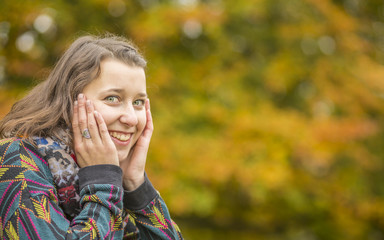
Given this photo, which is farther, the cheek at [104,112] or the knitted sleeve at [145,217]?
the knitted sleeve at [145,217]

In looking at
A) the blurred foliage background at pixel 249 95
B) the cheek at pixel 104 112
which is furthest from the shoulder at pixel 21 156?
the blurred foliage background at pixel 249 95

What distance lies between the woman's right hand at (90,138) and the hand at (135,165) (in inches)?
8.6

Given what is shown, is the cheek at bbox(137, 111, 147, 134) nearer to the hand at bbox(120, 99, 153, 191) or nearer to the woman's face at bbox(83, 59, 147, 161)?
the woman's face at bbox(83, 59, 147, 161)

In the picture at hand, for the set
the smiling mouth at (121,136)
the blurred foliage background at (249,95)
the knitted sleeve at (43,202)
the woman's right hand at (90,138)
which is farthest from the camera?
the blurred foliage background at (249,95)

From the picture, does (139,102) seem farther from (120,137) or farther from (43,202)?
(43,202)

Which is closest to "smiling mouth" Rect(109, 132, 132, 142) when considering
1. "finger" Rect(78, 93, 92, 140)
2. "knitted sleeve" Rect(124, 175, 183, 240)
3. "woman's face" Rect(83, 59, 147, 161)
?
"woman's face" Rect(83, 59, 147, 161)

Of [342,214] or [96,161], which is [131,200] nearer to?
[96,161]

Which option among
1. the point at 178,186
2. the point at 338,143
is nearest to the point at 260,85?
the point at 338,143

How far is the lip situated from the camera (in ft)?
5.89

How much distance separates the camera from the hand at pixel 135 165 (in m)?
1.93

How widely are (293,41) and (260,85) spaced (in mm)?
765

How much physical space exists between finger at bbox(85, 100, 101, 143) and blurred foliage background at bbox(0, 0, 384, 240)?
3.32 meters

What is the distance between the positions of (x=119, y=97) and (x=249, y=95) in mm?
4321

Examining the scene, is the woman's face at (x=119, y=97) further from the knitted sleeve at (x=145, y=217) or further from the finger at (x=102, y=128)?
the knitted sleeve at (x=145, y=217)
